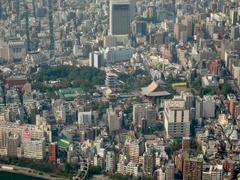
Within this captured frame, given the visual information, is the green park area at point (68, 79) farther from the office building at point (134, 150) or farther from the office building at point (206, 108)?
the office building at point (134, 150)

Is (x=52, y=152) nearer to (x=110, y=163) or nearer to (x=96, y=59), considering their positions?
(x=110, y=163)

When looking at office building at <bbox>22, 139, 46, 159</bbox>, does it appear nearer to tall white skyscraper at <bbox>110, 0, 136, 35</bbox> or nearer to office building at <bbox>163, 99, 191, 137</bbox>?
office building at <bbox>163, 99, 191, 137</bbox>

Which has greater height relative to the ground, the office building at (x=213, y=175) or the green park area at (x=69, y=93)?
the green park area at (x=69, y=93)

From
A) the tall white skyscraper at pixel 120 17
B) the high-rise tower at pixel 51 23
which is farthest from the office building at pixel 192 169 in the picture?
the tall white skyscraper at pixel 120 17

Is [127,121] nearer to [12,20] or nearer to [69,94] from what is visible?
[69,94]

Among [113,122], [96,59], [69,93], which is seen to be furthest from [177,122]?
[96,59]

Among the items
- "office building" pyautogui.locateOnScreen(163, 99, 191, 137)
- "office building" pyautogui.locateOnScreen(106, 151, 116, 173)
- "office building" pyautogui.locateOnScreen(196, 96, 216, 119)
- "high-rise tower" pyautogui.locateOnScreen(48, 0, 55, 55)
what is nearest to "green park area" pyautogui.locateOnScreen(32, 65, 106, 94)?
"high-rise tower" pyautogui.locateOnScreen(48, 0, 55, 55)
